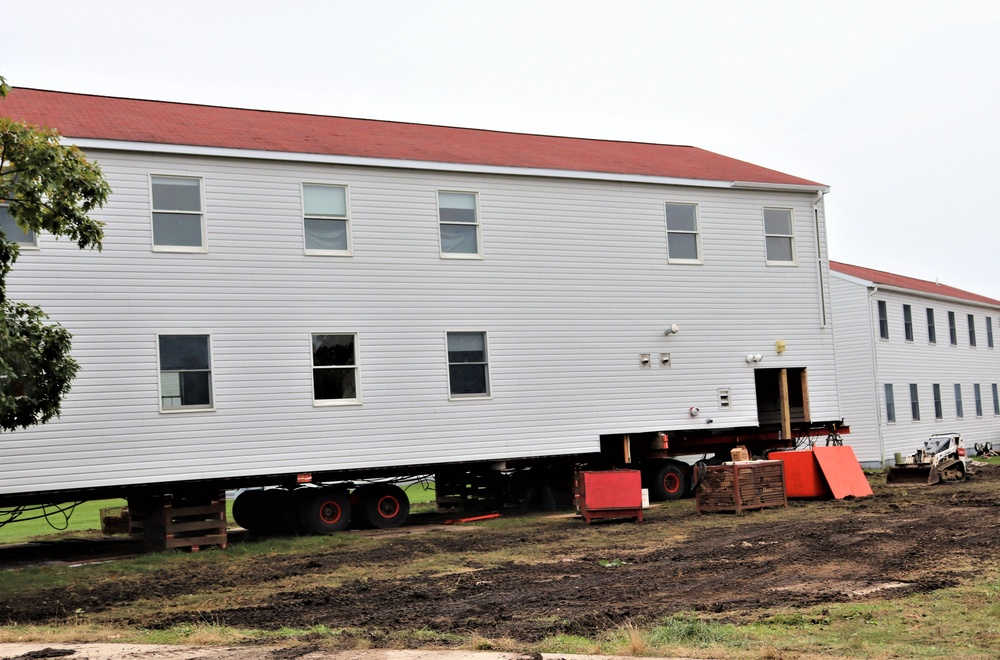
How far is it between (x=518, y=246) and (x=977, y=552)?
37.4 ft

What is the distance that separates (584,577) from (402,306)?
901 cm

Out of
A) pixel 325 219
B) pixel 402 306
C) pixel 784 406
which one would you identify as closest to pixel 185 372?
pixel 325 219

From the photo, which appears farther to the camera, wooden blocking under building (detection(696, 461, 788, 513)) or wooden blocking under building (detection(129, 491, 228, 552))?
wooden blocking under building (detection(696, 461, 788, 513))

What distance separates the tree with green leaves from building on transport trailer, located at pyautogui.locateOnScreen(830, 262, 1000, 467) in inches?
1194

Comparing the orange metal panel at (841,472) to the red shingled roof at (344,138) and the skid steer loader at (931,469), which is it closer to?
the skid steer loader at (931,469)

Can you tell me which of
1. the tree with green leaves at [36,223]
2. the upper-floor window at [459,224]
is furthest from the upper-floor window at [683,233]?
the tree with green leaves at [36,223]

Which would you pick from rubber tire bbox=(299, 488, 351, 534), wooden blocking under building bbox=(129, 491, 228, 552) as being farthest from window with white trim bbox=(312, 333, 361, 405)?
wooden blocking under building bbox=(129, 491, 228, 552)

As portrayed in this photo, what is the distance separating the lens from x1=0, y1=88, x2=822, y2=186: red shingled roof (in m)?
19.8

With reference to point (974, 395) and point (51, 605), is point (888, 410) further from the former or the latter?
point (51, 605)

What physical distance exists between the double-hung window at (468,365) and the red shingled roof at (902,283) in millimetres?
20673

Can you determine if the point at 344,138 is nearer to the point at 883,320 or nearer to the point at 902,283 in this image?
the point at 883,320

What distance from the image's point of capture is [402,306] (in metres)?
21.5

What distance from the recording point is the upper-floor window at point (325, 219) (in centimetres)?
2083

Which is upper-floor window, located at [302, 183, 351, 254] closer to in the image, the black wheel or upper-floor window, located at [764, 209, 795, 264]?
the black wheel
